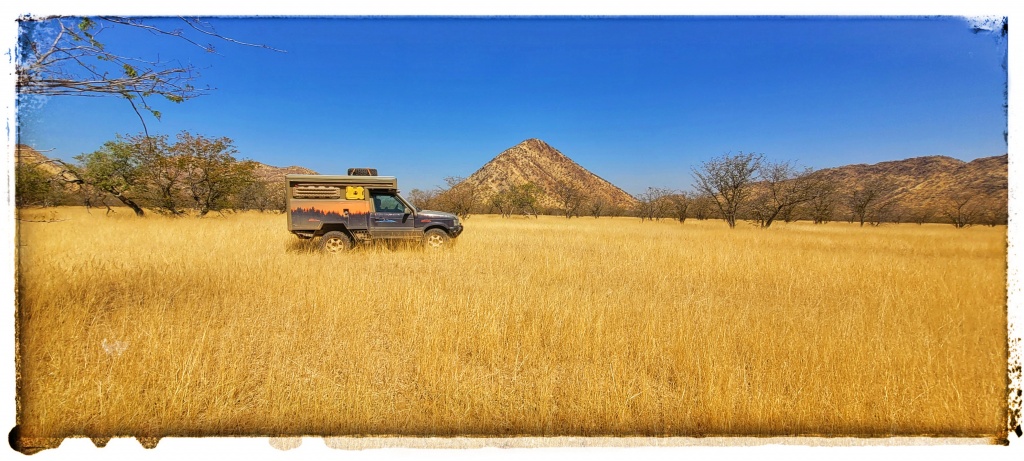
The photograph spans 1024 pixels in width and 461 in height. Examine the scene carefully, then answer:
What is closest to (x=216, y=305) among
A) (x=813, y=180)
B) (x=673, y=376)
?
(x=673, y=376)

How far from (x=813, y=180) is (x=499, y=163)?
231ft

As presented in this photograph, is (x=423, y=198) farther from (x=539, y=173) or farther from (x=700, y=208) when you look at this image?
(x=539, y=173)

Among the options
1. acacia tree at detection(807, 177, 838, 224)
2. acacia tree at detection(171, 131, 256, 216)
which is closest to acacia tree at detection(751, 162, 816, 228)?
acacia tree at detection(807, 177, 838, 224)

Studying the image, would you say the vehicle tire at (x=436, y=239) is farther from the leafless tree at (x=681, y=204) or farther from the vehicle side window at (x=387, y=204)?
the leafless tree at (x=681, y=204)

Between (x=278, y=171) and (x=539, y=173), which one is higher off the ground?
(x=539, y=173)

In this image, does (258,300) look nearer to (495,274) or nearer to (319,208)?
(495,274)

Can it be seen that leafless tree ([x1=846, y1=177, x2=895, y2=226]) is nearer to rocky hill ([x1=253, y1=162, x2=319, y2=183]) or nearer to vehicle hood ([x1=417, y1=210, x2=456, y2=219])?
vehicle hood ([x1=417, y1=210, x2=456, y2=219])

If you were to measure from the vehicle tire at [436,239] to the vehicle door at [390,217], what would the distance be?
0.42 meters

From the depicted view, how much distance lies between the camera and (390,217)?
→ 689 cm

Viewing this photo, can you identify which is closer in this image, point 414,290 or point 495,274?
point 414,290

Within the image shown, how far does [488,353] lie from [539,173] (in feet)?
273

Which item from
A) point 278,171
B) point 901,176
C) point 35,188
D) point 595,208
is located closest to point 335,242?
point 35,188

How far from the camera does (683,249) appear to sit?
777 cm

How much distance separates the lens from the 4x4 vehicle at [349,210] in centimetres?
631
